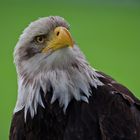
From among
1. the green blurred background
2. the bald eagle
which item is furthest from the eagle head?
the green blurred background

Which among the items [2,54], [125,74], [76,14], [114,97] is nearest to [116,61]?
[125,74]

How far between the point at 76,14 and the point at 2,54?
1592mm

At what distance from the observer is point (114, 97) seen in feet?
7.30

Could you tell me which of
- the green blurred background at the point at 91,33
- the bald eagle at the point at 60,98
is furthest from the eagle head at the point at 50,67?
the green blurred background at the point at 91,33

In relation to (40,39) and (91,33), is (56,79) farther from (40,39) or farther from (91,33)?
(91,33)

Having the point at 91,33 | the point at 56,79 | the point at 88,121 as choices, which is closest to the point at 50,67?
the point at 56,79

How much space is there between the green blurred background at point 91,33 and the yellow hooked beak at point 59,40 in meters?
2.24

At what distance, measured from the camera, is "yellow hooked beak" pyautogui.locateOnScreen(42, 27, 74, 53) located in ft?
6.86

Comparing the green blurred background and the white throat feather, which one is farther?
the green blurred background

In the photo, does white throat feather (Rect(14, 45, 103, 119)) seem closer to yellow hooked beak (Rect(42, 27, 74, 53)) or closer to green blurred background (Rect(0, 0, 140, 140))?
yellow hooked beak (Rect(42, 27, 74, 53))

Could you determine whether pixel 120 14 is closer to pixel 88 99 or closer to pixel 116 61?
pixel 116 61

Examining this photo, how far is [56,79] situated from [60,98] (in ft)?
0.22

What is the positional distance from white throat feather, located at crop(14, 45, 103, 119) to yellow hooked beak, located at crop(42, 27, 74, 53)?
0.02 metres

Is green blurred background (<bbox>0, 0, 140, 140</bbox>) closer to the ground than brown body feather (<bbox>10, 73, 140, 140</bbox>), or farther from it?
closer to the ground
